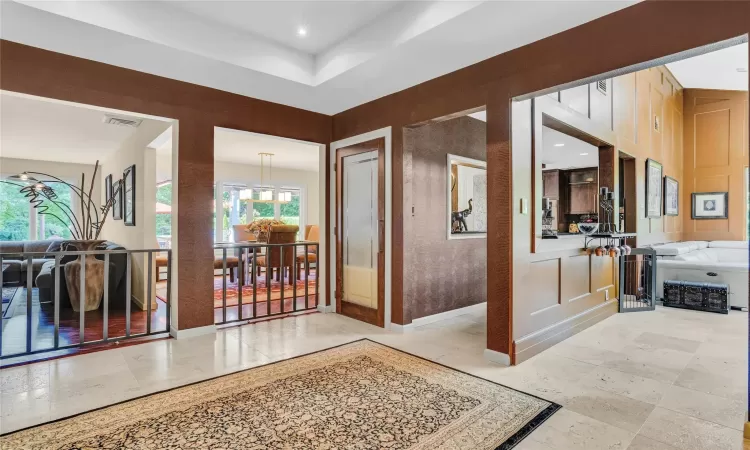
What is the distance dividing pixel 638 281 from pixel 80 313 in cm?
701

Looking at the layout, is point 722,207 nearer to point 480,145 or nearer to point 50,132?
point 480,145

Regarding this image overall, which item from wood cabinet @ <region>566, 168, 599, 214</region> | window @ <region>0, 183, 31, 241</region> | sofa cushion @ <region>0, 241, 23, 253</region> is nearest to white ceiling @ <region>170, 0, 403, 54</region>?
wood cabinet @ <region>566, 168, 599, 214</region>

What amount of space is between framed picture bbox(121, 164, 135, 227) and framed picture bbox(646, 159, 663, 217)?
298 inches

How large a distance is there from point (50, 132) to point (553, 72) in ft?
21.9

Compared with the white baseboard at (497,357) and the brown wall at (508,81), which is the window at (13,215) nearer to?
the brown wall at (508,81)

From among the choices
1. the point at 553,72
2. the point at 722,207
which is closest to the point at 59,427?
the point at 553,72

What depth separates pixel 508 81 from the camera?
2922 millimetres

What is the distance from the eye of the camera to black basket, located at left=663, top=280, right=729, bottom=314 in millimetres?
4766

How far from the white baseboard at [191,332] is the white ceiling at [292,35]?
2391 millimetres

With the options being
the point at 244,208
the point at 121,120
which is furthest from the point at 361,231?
the point at 244,208

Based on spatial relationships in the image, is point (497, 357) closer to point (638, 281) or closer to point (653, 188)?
point (638, 281)

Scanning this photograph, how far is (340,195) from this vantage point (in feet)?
14.8

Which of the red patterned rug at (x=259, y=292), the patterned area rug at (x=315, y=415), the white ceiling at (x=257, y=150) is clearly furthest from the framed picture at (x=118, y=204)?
the patterned area rug at (x=315, y=415)

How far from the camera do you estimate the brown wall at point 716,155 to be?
7.03m
